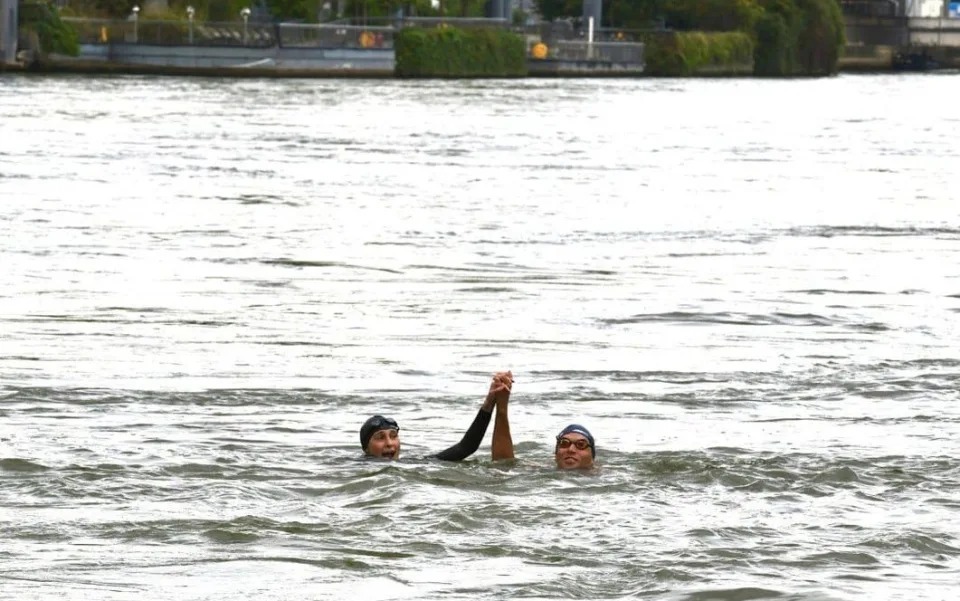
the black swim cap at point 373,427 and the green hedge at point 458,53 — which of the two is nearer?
the black swim cap at point 373,427

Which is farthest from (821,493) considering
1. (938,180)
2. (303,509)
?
(938,180)

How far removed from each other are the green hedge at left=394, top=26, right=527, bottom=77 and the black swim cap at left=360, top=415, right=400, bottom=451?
323 feet

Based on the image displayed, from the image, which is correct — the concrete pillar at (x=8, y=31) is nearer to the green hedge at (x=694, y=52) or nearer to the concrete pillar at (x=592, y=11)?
the concrete pillar at (x=592, y=11)

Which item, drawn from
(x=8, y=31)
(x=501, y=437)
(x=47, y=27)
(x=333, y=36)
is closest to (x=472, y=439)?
(x=501, y=437)

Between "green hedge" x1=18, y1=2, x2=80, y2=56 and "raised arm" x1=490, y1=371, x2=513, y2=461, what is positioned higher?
"raised arm" x1=490, y1=371, x2=513, y2=461

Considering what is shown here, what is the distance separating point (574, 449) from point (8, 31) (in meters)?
89.6

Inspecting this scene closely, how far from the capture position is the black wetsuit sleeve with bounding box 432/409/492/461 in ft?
52.3

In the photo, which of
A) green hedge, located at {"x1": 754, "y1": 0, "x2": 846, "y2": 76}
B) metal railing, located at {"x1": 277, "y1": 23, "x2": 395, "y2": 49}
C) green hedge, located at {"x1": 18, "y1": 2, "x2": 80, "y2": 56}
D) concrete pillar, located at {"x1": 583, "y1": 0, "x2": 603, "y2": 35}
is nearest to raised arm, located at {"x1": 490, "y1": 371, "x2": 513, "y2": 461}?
green hedge, located at {"x1": 18, "y1": 2, "x2": 80, "y2": 56}

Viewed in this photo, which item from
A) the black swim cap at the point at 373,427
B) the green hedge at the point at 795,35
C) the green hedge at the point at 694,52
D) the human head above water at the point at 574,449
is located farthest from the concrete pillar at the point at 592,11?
the human head above water at the point at 574,449

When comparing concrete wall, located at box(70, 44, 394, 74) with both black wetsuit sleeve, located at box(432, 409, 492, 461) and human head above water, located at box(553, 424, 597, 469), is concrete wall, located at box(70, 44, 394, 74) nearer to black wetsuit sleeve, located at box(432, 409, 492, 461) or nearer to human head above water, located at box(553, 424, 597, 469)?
black wetsuit sleeve, located at box(432, 409, 492, 461)

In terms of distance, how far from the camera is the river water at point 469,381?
1334 centimetres

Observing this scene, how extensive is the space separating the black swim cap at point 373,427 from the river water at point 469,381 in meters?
0.21

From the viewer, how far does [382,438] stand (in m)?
16.0

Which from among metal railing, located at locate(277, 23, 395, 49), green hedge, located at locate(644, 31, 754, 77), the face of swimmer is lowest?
green hedge, located at locate(644, 31, 754, 77)
